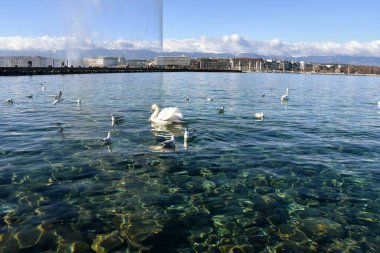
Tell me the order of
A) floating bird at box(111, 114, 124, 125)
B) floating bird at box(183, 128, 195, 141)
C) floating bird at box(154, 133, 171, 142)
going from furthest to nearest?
floating bird at box(111, 114, 124, 125)
floating bird at box(154, 133, 171, 142)
floating bird at box(183, 128, 195, 141)

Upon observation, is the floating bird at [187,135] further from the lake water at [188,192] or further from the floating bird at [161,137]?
the floating bird at [161,137]

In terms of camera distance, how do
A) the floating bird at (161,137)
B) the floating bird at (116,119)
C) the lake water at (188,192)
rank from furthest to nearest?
the floating bird at (116,119), the floating bird at (161,137), the lake water at (188,192)

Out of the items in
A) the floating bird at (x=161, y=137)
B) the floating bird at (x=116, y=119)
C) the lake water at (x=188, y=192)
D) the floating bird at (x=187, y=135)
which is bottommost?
the lake water at (x=188, y=192)

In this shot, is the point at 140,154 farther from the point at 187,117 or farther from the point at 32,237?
the point at 187,117

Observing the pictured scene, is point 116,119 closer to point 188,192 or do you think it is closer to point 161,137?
point 161,137

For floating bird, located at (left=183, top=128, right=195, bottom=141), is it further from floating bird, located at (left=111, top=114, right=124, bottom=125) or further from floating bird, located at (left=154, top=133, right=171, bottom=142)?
floating bird, located at (left=111, top=114, right=124, bottom=125)

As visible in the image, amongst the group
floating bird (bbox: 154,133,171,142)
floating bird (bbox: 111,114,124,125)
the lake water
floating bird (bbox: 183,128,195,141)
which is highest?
floating bird (bbox: 111,114,124,125)

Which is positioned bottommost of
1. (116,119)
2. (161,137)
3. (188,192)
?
(188,192)

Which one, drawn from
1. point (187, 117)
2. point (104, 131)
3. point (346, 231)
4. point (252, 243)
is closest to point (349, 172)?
point (346, 231)

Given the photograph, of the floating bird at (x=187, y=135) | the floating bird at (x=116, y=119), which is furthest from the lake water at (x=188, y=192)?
the floating bird at (x=116, y=119)

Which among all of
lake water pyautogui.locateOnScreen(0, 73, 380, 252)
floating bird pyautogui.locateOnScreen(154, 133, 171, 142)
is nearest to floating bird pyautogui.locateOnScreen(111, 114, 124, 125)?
lake water pyautogui.locateOnScreen(0, 73, 380, 252)

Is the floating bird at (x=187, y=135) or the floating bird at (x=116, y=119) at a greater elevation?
the floating bird at (x=116, y=119)

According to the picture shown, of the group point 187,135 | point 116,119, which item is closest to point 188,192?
point 187,135

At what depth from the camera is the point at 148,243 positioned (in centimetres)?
791
